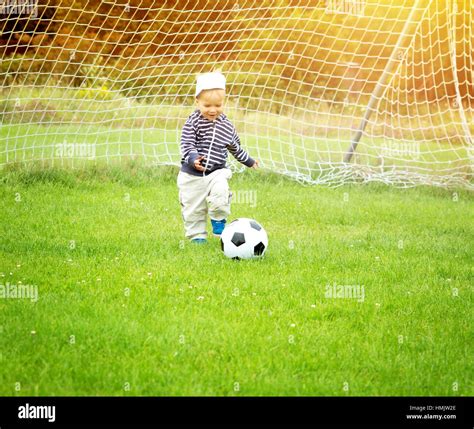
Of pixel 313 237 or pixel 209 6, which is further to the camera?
pixel 209 6

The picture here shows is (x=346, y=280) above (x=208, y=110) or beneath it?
beneath

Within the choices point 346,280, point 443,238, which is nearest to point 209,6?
point 443,238

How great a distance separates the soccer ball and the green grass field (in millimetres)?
106

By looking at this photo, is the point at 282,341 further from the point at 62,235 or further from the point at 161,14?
the point at 161,14

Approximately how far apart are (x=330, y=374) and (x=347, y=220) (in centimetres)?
403

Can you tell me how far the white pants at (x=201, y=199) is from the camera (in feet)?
20.6

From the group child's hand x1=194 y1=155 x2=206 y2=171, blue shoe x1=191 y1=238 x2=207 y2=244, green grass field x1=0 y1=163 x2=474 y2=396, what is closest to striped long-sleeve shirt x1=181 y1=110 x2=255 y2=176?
child's hand x1=194 y1=155 x2=206 y2=171

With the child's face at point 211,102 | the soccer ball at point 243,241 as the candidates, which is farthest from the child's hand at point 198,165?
the soccer ball at point 243,241

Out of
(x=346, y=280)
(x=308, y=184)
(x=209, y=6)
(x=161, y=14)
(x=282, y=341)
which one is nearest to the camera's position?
(x=282, y=341)

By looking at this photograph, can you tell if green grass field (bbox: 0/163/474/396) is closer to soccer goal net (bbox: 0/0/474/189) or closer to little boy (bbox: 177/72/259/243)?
little boy (bbox: 177/72/259/243)

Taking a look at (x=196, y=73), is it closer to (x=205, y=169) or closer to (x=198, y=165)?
(x=205, y=169)

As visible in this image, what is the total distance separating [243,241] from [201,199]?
94 centimetres

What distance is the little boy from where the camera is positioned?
6.27m

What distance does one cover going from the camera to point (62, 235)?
6227mm
